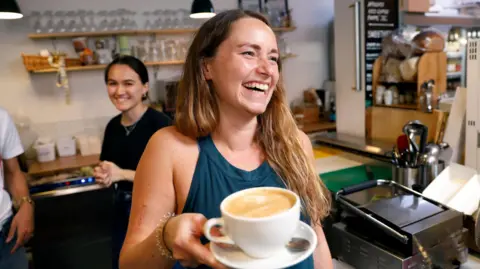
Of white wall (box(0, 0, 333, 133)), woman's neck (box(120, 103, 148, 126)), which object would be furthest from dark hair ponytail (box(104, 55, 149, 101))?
white wall (box(0, 0, 333, 133))

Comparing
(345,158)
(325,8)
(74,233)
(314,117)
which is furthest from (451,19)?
(74,233)

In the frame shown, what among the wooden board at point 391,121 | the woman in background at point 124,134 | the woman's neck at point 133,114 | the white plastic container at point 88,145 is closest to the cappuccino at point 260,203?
the woman in background at point 124,134

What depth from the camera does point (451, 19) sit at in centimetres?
469

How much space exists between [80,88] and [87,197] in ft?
5.31

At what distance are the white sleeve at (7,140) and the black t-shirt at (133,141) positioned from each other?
1.43ft

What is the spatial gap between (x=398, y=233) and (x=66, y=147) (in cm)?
333

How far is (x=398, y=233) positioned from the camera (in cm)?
135

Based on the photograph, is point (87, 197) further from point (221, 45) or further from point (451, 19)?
point (451, 19)

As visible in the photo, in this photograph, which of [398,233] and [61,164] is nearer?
[398,233]

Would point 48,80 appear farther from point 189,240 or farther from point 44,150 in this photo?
point 189,240

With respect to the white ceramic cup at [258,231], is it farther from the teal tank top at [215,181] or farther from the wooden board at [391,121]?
the wooden board at [391,121]

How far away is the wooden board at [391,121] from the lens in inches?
105

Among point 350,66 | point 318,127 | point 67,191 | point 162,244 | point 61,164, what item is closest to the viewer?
point 162,244

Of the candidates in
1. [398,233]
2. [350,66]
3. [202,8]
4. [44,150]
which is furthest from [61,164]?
[398,233]
